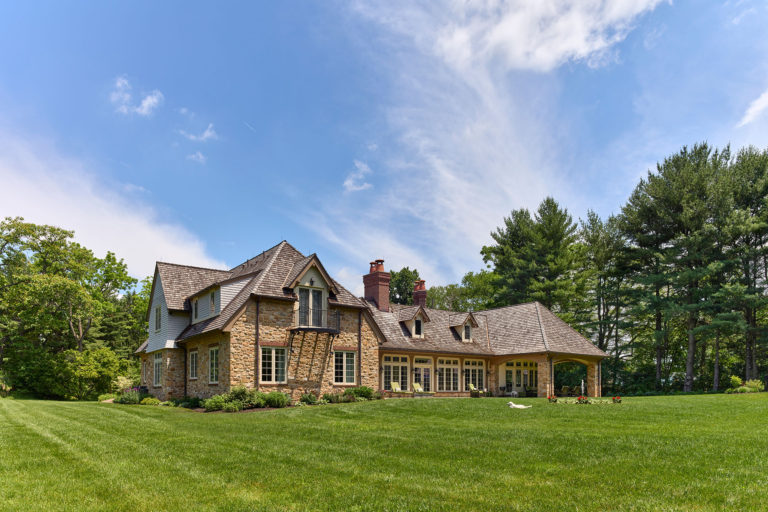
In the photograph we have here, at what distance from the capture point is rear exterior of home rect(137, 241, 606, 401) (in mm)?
23609

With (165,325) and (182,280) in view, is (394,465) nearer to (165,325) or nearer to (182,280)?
(165,325)

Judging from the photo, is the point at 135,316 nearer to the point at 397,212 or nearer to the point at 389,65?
the point at 397,212

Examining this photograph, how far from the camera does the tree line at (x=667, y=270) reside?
3547cm

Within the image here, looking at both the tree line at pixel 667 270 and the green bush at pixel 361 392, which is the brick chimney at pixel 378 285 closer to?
the green bush at pixel 361 392

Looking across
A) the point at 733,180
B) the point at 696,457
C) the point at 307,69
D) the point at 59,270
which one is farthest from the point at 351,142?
the point at 733,180

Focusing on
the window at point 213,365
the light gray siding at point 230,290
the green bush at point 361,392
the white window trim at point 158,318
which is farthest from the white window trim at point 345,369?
the white window trim at point 158,318

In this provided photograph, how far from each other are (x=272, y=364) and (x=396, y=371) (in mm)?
8191

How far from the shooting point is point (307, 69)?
2045 cm

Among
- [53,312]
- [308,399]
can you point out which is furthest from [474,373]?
[53,312]

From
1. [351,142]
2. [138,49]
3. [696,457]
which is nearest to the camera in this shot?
[696,457]

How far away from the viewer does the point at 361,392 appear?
24.7 meters

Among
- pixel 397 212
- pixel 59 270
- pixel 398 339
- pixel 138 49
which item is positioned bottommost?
pixel 398 339

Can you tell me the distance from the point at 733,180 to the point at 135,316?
48.2 m

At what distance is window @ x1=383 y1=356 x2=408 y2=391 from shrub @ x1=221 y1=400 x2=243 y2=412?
31.6ft
